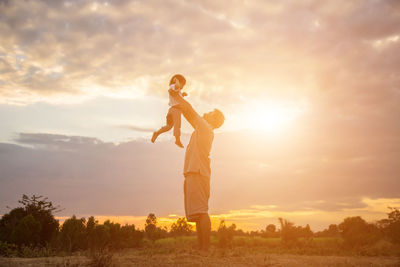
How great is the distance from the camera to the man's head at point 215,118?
1280 centimetres

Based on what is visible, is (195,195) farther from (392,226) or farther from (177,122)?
(392,226)

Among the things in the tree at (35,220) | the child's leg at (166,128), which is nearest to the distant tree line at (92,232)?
the tree at (35,220)

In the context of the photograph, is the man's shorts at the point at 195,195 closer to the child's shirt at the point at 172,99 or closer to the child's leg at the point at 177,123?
the child's leg at the point at 177,123

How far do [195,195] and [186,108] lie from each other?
294cm

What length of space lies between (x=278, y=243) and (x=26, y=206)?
45.7ft

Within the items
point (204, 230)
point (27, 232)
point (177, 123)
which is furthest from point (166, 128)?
point (27, 232)

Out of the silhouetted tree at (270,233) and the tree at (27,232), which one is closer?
the tree at (27,232)

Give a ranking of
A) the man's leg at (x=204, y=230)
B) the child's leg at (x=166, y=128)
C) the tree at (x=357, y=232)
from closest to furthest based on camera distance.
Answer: the man's leg at (x=204, y=230), the child's leg at (x=166, y=128), the tree at (x=357, y=232)

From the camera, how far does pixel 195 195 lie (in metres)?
11.3

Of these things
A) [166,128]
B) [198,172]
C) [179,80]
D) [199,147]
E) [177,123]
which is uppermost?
[179,80]

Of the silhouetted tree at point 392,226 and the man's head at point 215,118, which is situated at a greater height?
the man's head at point 215,118

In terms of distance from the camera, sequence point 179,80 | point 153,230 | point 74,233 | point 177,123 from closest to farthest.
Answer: point 177,123, point 179,80, point 74,233, point 153,230

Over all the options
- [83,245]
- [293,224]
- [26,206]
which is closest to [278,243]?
[293,224]

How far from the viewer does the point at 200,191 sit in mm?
11375
